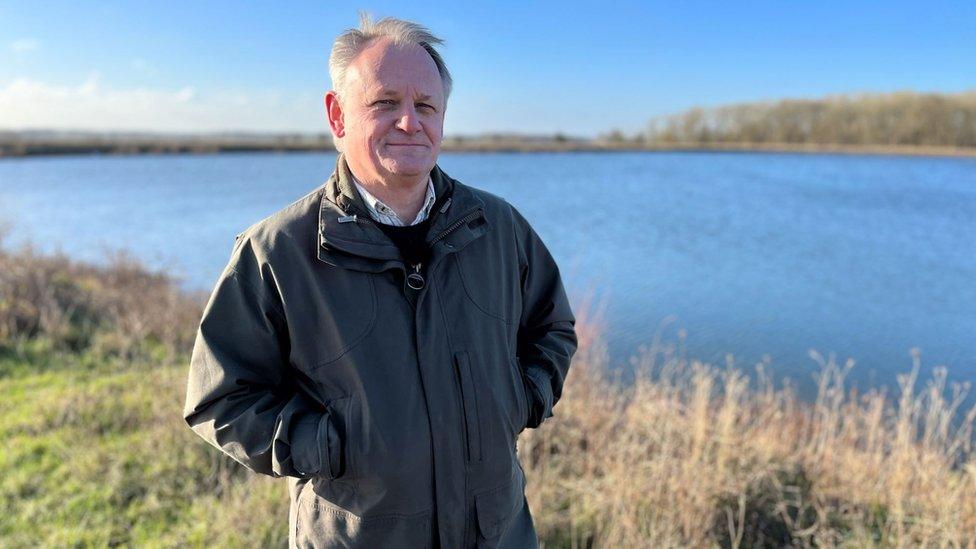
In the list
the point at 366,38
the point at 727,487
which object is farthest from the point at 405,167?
the point at 727,487

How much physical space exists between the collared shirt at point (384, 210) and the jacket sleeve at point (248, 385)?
11.6 inches

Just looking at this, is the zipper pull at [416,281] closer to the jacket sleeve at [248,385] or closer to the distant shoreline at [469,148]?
the jacket sleeve at [248,385]

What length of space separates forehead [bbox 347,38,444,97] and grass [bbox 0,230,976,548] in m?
2.25

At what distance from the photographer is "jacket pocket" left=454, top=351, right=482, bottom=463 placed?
5.28ft

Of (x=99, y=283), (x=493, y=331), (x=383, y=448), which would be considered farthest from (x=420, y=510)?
(x=99, y=283)

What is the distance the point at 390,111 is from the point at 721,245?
1280 centimetres

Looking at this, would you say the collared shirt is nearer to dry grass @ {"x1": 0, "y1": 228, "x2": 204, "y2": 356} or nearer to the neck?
the neck

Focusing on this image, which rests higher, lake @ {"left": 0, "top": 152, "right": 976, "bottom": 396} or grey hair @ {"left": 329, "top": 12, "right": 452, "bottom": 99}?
grey hair @ {"left": 329, "top": 12, "right": 452, "bottom": 99}

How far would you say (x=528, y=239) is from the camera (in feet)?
6.40

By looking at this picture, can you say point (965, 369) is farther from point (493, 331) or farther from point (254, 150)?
point (254, 150)

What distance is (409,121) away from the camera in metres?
1.57

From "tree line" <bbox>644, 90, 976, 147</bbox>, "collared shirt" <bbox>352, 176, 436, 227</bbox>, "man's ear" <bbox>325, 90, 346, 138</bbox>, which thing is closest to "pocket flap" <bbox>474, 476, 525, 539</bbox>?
"collared shirt" <bbox>352, 176, 436, 227</bbox>

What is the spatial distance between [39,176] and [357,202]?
114ft

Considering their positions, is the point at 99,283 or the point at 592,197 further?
the point at 592,197
